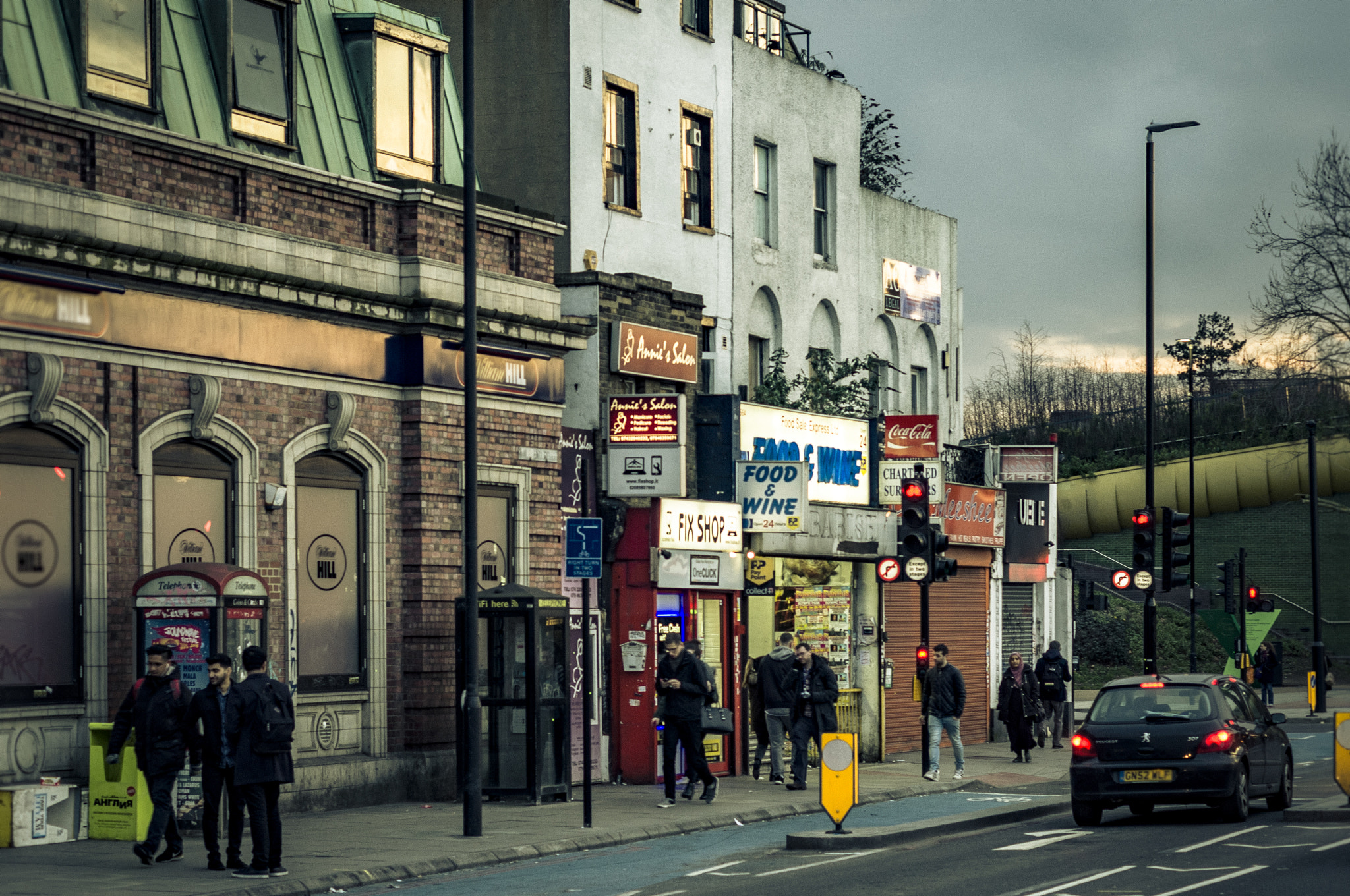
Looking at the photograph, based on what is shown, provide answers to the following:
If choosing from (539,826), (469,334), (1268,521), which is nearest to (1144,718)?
(539,826)

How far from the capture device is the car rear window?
698 inches

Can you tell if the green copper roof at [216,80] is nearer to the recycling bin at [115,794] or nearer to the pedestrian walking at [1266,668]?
the recycling bin at [115,794]

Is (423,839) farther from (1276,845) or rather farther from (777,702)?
(777,702)

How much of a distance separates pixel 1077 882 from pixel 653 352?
1288 cm

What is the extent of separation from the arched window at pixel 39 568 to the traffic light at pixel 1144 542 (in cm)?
1731

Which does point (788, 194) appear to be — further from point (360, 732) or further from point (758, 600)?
point (360, 732)

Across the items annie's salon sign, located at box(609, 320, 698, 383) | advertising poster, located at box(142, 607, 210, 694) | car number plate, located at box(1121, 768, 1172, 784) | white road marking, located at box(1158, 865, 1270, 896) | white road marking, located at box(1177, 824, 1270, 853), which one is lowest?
white road marking, located at box(1177, 824, 1270, 853)

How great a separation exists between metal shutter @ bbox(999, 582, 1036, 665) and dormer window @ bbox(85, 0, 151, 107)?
21.7 metres

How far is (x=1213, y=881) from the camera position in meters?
13.2

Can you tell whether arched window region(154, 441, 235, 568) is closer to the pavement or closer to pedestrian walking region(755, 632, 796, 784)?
the pavement

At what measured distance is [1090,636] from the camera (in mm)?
58875

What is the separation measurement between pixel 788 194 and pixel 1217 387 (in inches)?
2384

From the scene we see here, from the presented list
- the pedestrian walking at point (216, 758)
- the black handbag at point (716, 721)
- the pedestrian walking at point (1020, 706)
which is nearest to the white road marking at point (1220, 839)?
the black handbag at point (716, 721)

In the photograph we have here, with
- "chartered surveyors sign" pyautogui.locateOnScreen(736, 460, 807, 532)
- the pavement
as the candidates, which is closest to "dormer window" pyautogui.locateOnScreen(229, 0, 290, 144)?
the pavement
